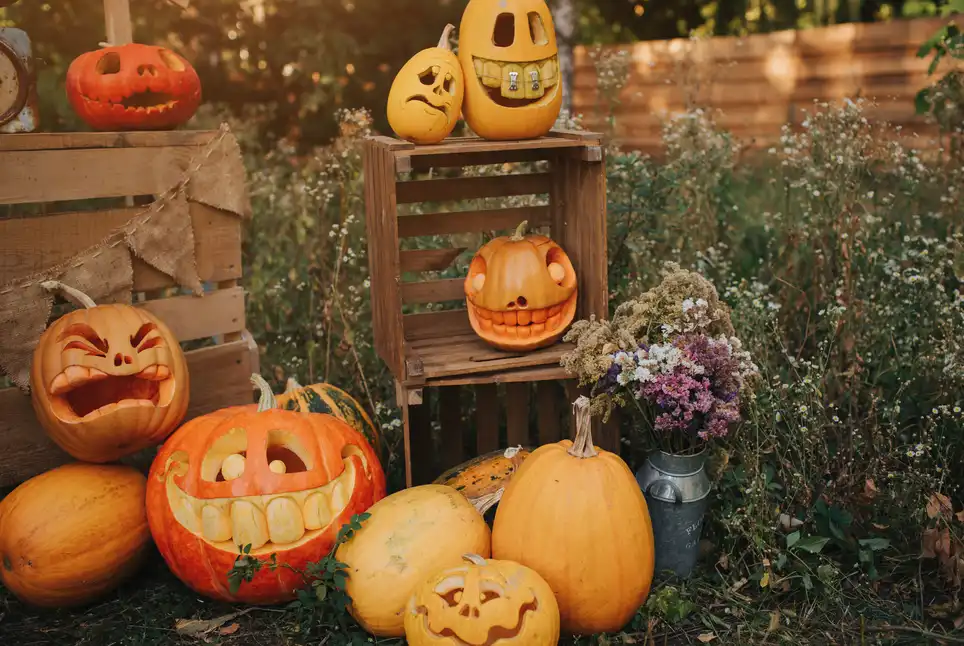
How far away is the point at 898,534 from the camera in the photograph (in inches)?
131

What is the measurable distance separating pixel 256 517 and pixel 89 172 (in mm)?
1548

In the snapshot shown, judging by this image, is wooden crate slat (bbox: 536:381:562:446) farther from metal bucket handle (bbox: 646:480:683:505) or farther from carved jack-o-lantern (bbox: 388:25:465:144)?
carved jack-o-lantern (bbox: 388:25:465:144)

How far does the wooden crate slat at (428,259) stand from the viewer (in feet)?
12.6

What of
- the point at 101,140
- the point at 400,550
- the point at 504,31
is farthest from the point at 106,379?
the point at 504,31

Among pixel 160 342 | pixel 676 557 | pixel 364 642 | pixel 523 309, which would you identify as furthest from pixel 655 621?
pixel 160 342

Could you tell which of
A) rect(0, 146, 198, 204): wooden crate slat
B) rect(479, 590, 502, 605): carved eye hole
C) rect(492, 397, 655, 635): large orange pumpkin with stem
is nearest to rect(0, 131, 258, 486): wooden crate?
rect(0, 146, 198, 204): wooden crate slat

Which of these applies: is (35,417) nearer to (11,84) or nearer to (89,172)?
(89,172)

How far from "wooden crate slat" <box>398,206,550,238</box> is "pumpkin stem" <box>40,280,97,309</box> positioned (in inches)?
46.9

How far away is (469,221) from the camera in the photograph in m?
3.88

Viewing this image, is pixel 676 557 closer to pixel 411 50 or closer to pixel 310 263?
pixel 310 263

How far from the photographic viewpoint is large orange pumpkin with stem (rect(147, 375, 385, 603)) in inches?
119

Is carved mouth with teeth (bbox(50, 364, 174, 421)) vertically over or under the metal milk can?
over

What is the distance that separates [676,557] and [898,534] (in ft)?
2.66

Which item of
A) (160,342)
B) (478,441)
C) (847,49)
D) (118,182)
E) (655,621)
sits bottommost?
(655,621)
